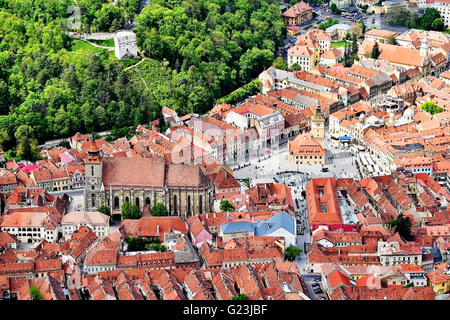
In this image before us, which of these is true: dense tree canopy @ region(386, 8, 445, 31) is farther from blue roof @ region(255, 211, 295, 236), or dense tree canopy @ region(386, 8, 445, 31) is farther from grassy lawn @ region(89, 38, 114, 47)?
blue roof @ region(255, 211, 295, 236)

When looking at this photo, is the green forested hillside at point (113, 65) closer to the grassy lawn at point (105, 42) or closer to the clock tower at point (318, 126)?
the grassy lawn at point (105, 42)

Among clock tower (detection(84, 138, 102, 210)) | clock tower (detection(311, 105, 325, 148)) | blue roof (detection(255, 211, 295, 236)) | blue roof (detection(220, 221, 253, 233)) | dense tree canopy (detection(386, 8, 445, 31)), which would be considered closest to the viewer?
blue roof (detection(255, 211, 295, 236))

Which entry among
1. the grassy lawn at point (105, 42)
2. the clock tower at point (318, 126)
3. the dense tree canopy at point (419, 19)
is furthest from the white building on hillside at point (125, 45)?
the dense tree canopy at point (419, 19)

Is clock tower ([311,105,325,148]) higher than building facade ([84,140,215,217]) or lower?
lower

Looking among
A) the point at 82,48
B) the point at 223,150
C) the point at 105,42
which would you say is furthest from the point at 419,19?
the point at 223,150

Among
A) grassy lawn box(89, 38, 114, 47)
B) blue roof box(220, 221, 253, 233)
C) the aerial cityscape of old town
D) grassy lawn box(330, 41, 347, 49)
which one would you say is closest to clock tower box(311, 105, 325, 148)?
the aerial cityscape of old town

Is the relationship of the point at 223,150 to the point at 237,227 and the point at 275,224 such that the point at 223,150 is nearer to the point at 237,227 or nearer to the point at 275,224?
the point at 237,227

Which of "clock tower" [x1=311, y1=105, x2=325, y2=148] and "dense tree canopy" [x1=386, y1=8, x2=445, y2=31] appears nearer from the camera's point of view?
"clock tower" [x1=311, y1=105, x2=325, y2=148]

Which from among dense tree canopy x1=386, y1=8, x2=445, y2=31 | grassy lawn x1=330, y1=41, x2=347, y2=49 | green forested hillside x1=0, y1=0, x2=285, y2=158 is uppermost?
green forested hillside x1=0, y1=0, x2=285, y2=158
